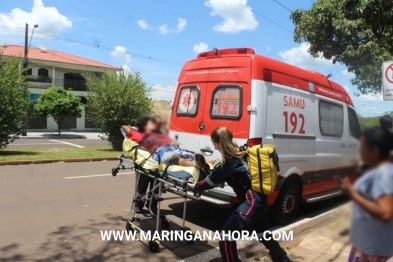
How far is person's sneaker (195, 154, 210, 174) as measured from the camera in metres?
3.58

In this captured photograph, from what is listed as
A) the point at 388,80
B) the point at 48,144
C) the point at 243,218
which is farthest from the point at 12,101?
the point at 388,80

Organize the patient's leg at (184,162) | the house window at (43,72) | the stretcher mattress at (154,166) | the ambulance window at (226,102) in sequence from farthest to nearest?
the house window at (43,72)
the ambulance window at (226,102)
the patient's leg at (184,162)
the stretcher mattress at (154,166)

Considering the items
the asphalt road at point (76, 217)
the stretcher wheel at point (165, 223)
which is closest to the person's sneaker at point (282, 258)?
the asphalt road at point (76, 217)

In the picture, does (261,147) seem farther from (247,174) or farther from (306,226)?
(306,226)

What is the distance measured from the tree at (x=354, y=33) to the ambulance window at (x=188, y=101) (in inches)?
209

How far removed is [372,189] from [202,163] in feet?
9.65

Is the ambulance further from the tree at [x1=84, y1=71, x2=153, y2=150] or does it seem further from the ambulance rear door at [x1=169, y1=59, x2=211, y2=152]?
the tree at [x1=84, y1=71, x2=153, y2=150]

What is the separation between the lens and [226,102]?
4.92 m

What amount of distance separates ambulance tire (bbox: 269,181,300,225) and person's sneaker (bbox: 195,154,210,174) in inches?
73.3

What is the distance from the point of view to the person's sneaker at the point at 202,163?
3.58 m

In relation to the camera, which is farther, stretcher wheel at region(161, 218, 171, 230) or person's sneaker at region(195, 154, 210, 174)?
stretcher wheel at region(161, 218, 171, 230)

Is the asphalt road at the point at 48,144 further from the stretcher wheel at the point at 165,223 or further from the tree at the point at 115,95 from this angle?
the tree at the point at 115,95

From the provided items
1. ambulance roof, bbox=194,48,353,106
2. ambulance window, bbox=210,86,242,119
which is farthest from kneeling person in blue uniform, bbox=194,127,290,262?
ambulance roof, bbox=194,48,353,106

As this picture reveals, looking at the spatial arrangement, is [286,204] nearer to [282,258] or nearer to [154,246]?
[282,258]
